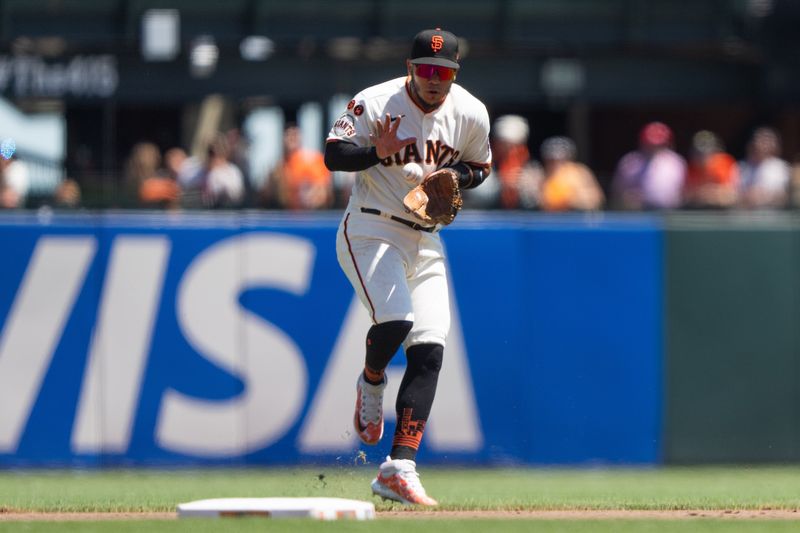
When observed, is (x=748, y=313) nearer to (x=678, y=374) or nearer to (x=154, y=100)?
(x=678, y=374)

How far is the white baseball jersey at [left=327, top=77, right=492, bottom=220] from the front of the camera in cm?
739

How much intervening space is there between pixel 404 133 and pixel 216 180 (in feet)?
15.3

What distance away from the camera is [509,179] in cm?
1182

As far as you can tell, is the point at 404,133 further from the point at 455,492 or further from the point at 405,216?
the point at 455,492

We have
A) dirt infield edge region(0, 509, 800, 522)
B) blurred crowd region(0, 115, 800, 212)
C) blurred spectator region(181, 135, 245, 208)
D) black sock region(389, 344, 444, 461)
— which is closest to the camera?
dirt infield edge region(0, 509, 800, 522)

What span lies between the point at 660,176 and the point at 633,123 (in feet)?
10.5

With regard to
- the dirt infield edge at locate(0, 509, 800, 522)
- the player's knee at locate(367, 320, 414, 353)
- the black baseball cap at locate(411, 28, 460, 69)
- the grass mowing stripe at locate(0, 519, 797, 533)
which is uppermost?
the black baseball cap at locate(411, 28, 460, 69)

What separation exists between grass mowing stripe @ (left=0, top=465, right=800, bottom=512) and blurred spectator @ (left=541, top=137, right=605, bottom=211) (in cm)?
223

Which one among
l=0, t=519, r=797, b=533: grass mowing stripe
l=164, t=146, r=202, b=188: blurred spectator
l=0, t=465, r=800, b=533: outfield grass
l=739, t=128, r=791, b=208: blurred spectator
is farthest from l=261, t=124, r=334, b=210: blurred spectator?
l=0, t=519, r=797, b=533: grass mowing stripe

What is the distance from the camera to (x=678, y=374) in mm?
10688

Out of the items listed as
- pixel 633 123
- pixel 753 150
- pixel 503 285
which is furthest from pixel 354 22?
pixel 503 285

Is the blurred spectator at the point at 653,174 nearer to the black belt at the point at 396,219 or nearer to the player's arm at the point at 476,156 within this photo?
the player's arm at the point at 476,156

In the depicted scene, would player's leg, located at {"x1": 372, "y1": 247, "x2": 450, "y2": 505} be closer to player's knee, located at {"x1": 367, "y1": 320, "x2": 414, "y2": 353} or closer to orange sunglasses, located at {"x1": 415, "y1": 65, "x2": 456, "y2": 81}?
player's knee, located at {"x1": 367, "y1": 320, "x2": 414, "y2": 353}

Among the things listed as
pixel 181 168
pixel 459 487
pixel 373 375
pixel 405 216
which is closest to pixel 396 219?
pixel 405 216
